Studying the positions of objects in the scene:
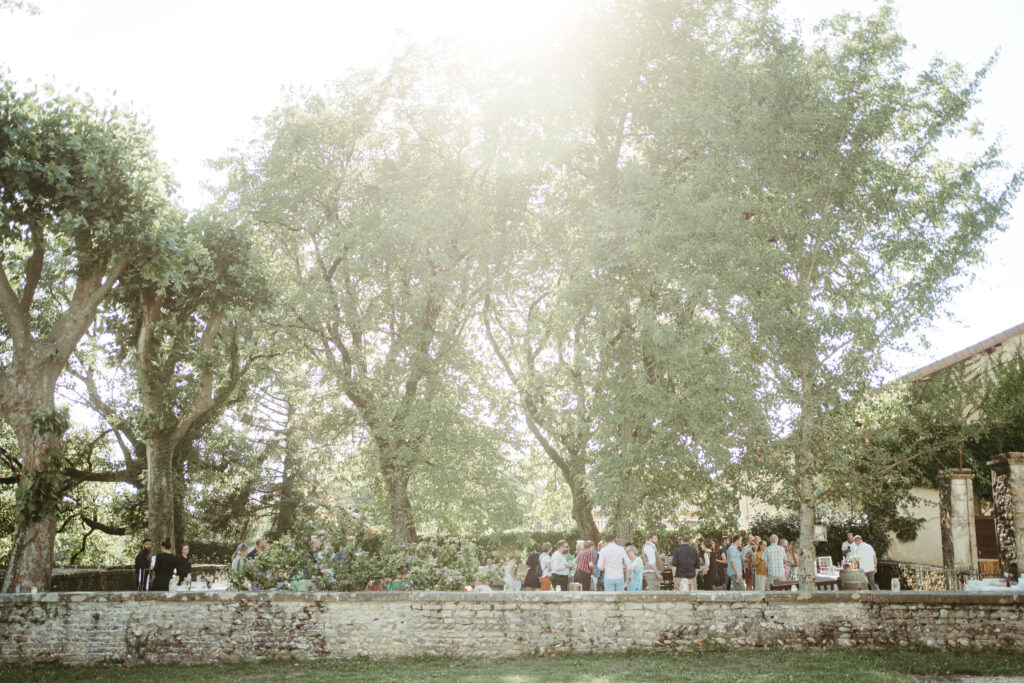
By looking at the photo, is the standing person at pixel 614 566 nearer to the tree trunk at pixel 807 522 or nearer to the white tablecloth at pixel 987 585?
the tree trunk at pixel 807 522

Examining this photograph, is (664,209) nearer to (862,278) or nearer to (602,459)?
(862,278)

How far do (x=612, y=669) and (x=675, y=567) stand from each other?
509 centimetres

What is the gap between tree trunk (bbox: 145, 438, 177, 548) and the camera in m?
18.4

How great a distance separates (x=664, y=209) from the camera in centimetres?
1758

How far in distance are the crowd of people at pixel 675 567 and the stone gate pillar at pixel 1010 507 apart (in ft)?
8.89

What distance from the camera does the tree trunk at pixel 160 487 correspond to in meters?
18.4

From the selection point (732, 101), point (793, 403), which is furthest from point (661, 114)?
point (793, 403)

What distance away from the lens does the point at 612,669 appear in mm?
11383

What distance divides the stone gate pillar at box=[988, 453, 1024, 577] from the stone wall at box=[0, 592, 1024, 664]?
3.49m

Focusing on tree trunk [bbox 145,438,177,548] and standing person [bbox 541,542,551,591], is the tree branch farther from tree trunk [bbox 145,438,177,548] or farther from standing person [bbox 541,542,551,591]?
standing person [bbox 541,542,551,591]

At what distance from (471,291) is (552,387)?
3704 mm

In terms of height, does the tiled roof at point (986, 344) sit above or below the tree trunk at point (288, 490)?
above

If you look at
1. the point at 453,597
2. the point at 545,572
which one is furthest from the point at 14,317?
the point at 545,572

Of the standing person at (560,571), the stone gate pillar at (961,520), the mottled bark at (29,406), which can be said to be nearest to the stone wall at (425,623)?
the mottled bark at (29,406)
